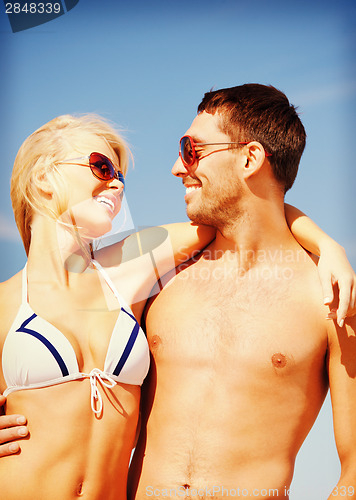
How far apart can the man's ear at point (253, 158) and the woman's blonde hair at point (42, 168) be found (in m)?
1.07

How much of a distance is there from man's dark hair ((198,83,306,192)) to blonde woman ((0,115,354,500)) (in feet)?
2.48

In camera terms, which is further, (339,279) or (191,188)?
(191,188)

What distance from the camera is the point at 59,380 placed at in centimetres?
295

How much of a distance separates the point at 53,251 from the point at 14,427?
1.09 metres

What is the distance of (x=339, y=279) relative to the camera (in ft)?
10.1

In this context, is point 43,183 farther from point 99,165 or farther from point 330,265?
point 330,265

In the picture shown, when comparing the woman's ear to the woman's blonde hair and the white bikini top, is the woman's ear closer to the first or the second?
the woman's blonde hair

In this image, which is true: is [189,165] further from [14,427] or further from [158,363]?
[14,427]

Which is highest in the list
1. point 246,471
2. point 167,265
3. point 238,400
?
point 167,265

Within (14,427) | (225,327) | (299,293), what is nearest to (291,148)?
(299,293)

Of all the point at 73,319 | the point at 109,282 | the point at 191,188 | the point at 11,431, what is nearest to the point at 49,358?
the point at 73,319

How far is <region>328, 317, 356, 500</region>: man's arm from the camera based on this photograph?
10.7 feet

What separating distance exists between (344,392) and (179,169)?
1.97 metres
